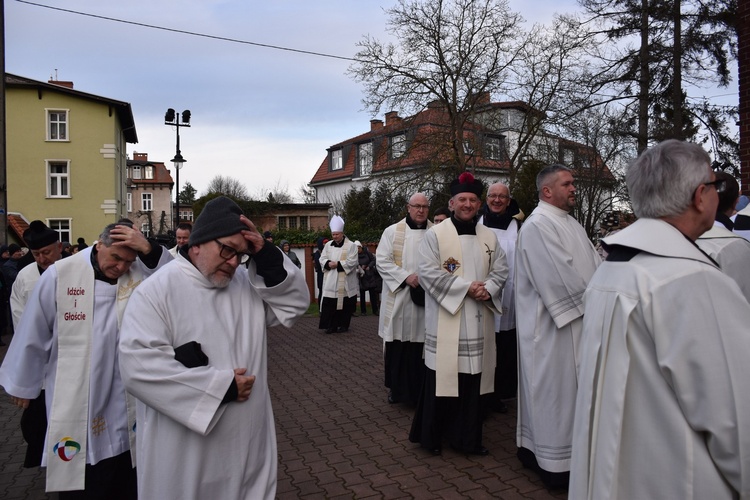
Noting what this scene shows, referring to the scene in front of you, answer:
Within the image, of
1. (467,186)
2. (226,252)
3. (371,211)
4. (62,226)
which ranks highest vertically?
(371,211)

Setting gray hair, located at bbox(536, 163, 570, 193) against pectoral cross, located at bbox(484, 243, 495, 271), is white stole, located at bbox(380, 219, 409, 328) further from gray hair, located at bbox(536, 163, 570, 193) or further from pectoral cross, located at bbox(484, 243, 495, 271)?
gray hair, located at bbox(536, 163, 570, 193)

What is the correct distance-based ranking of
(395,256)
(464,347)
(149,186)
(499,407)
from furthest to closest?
(149,186), (395,256), (499,407), (464,347)

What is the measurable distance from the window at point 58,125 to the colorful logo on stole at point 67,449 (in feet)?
112

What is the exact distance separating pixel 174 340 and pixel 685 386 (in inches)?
79.1

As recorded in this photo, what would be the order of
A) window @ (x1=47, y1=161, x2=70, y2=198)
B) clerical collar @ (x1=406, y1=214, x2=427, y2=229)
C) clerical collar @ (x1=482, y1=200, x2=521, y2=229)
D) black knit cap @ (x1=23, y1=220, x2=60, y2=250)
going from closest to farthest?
black knit cap @ (x1=23, y1=220, x2=60, y2=250) < clerical collar @ (x1=482, y1=200, x2=521, y2=229) < clerical collar @ (x1=406, y1=214, x2=427, y2=229) < window @ (x1=47, y1=161, x2=70, y2=198)

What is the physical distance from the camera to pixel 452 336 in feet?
17.1

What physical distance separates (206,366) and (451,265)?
308 centimetres

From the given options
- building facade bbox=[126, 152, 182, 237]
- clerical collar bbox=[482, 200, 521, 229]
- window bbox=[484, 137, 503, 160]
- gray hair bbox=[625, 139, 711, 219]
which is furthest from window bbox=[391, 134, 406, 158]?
building facade bbox=[126, 152, 182, 237]

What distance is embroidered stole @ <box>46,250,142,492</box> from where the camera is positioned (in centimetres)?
359

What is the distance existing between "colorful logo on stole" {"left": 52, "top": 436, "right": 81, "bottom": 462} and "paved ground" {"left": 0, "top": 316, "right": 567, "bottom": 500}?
1.61 meters

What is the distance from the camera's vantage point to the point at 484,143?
932 inches

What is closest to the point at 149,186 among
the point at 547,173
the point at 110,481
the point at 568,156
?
the point at 568,156

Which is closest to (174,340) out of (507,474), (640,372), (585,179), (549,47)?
(640,372)

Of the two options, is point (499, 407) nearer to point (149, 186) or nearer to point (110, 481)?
point (110, 481)
